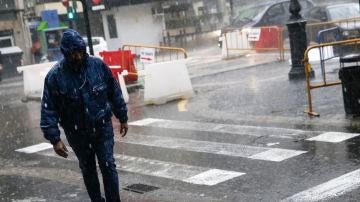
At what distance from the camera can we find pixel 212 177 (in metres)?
7.07

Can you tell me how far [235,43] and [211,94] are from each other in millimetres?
8673

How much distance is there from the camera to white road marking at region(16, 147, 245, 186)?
7.02 meters

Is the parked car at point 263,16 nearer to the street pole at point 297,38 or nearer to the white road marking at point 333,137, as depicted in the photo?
the street pole at point 297,38

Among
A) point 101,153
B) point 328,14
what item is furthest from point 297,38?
point 328,14

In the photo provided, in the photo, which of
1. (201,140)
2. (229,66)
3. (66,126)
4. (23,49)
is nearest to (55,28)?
(23,49)

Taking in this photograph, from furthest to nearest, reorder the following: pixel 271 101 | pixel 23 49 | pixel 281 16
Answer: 1. pixel 23 49
2. pixel 281 16
3. pixel 271 101

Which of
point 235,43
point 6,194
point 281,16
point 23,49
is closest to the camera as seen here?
point 6,194

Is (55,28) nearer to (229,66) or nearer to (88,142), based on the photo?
(229,66)

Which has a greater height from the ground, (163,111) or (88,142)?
(88,142)

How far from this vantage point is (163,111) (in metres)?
12.1

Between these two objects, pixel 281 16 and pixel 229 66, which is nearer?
A: pixel 229 66

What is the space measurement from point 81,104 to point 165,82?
7.70m

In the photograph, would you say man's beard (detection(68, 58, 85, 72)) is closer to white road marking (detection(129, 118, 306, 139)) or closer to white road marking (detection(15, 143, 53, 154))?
white road marking (detection(129, 118, 306, 139))

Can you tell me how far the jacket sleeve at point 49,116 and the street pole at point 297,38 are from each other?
29.8ft
